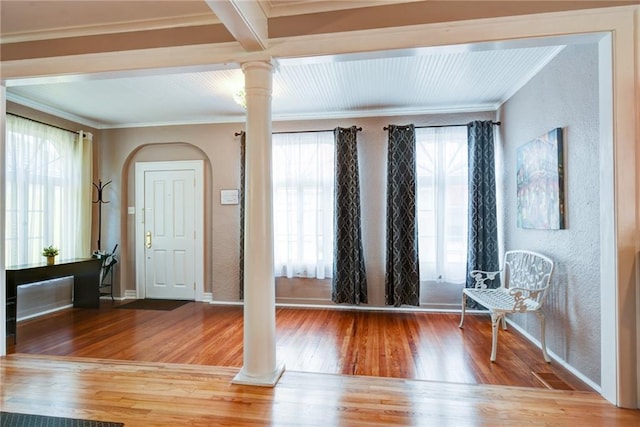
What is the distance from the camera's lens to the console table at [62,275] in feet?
9.83

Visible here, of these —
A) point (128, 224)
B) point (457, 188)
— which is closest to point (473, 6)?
point (457, 188)

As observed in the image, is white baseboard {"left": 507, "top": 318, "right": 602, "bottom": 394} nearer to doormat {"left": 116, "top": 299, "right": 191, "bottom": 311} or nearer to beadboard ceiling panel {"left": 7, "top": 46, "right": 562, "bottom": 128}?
beadboard ceiling panel {"left": 7, "top": 46, "right": 562, "bottom": 128}

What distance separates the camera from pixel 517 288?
9.10 feet

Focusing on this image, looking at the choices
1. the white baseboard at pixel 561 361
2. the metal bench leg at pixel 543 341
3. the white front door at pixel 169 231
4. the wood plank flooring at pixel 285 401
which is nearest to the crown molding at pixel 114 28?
the white front door at pixel 169 231

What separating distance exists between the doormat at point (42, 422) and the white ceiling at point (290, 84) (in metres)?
2.36

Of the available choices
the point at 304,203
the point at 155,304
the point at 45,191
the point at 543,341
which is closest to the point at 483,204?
the point at 543,341

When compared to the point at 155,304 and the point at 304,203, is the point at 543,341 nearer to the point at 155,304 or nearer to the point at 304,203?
the point at 304,203

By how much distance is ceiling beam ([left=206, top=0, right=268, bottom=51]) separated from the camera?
1.75 meters

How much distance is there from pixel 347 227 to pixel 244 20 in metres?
2.78

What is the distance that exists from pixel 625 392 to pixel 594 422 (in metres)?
0.35

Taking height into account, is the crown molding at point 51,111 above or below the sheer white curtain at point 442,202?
above

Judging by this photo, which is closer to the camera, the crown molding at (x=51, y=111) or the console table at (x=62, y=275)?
the console table at (x=62, y=275)

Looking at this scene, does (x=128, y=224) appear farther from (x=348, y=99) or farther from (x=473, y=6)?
(x=473, y=6)

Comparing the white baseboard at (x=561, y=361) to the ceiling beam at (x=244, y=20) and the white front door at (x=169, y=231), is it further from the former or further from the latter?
the white front door at (x=169, y=231)
